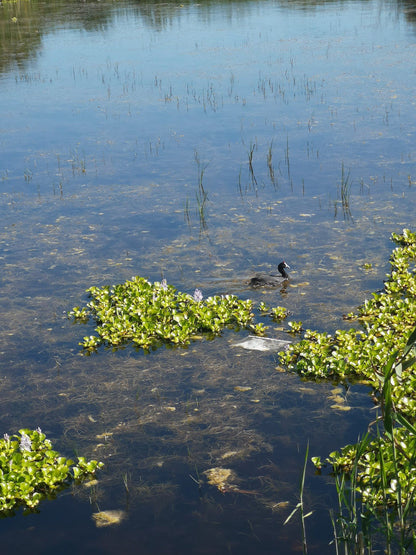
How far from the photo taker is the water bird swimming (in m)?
13.0

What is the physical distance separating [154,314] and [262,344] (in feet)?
6.49

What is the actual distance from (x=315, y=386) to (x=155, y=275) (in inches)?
197

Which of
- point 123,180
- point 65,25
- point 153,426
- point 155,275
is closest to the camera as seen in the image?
point 153,426

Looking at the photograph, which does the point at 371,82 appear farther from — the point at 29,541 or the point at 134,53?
the point at 29,541

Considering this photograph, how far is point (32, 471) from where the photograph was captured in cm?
810

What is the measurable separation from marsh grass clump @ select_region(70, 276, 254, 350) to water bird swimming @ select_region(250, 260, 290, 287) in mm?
809

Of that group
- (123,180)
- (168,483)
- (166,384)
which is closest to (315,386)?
(166,384)

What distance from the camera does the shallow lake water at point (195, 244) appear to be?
7.99 meters

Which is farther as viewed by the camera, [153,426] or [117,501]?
[153,426]

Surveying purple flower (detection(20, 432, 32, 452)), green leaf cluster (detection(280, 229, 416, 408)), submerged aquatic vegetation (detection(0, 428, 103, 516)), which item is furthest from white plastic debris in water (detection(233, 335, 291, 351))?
purple flower (detection(20, 432, 32, 452))

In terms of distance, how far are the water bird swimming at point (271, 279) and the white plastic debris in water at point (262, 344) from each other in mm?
1769

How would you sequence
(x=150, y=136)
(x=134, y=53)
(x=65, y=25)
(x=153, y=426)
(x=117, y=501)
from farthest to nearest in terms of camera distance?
(x=65, y=25) → (x=134, y=53) → (x=150, y=136) → (x=153, y=426) → (x=117, y=501)

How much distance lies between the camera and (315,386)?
998cm

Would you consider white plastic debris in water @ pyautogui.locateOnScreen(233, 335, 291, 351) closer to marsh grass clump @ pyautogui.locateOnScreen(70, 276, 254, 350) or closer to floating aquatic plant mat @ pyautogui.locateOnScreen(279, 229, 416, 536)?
Answer: floating aquatic plant mat @ pyautogui.locateOnScreen(279, 229, 416, 536)
